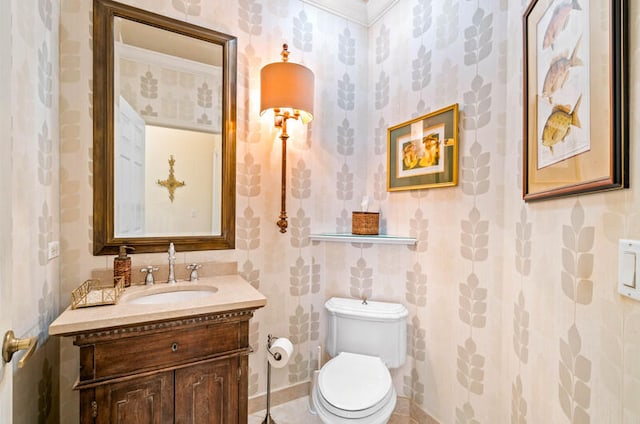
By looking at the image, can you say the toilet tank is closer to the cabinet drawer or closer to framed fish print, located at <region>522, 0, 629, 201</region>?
the cabinet drawer

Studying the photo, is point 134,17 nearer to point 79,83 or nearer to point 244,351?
point 79,83

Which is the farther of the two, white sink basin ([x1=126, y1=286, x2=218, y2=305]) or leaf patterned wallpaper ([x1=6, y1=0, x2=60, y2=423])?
white sink basin ([x1=126, y1=286, x2=218, y2=305])

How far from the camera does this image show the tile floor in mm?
1824

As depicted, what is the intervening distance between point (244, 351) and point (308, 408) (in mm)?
890

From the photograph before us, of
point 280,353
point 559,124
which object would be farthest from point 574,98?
point 280,353

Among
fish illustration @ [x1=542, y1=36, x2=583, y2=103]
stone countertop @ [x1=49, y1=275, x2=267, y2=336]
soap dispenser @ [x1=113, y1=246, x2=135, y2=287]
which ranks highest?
fish illustration @ [x1=542, y1=36, x2=583, y2=103]

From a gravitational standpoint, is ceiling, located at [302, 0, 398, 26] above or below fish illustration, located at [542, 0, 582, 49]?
above

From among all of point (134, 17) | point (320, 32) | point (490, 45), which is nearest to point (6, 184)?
point (134, 17)

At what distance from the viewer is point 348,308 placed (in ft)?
6.07

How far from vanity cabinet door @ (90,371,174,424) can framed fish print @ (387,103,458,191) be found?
5.28ft

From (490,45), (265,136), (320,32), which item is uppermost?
(320,32)

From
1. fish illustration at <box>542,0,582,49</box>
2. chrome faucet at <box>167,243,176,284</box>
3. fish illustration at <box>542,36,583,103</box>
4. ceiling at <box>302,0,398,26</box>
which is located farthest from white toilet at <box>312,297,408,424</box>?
ceiling at <box>302,0,398,26</box>

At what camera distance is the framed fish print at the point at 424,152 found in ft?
5.28

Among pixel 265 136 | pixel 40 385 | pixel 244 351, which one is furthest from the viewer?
pixel 265 136
